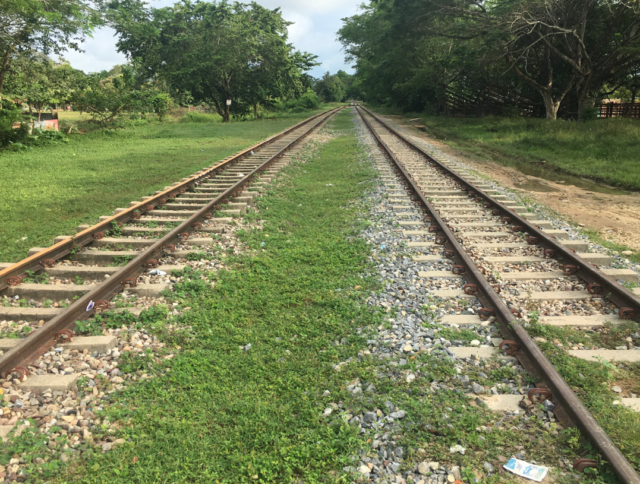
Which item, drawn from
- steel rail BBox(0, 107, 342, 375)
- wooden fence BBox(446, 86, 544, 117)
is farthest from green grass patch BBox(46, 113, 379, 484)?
wooden fence BBox(446, 86, 544, 117)

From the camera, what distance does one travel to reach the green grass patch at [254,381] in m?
2.55

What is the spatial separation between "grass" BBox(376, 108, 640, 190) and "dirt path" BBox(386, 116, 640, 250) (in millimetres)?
1512

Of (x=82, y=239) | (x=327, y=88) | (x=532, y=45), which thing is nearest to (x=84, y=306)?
(x=82, y=239)

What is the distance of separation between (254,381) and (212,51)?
1294 inches

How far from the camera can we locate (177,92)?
32.3 m

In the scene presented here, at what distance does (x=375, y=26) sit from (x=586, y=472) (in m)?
44.3

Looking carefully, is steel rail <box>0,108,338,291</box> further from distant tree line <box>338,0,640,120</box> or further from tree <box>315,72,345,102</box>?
tree <box>315,72,345,102</box>

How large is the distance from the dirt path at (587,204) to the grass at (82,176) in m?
8.26

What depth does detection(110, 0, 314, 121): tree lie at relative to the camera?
31.5 meters

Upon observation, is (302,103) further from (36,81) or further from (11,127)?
(11,127)

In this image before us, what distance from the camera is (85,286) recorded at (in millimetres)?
4465

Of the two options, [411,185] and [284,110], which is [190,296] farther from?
[284,110]

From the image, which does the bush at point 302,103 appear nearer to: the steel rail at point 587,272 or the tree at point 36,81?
the tree at point 36,81

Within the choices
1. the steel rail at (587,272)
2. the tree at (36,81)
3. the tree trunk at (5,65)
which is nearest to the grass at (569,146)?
the steel rail at (587,272)
